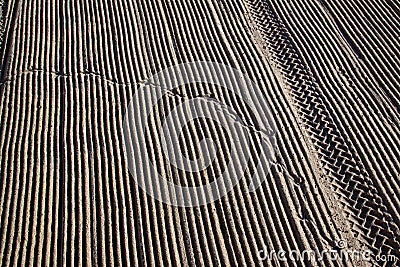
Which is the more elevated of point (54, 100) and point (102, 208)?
point (54, 100)

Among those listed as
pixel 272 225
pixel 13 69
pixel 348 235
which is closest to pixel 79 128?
pixel 13 69

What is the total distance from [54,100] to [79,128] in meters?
0.79

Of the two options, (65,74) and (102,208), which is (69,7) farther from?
(102,208)

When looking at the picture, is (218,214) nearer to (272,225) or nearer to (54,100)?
(272,225)

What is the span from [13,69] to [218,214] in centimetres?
448

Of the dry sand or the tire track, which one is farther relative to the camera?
the tire track

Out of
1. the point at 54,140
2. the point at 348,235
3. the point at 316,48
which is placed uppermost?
the point at 316,48

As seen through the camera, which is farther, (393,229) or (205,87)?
(205,87)

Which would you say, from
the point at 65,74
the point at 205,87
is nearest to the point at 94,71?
the point at 65,74

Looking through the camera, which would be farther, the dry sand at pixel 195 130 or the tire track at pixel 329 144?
the tire track at pixel 329 144

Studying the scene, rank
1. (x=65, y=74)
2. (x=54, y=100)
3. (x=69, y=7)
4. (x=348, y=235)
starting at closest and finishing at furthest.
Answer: (x=348, y=235) → (x=54, y=100) → (x=65, y=74) → (x=69, y=7)

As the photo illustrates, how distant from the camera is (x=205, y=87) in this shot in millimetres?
7332

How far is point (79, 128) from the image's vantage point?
21.5 ft

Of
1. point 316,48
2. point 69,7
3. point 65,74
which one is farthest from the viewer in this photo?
point 69,7
